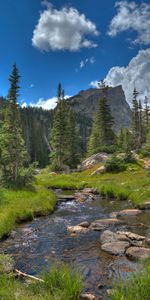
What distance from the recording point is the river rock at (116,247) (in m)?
11.4

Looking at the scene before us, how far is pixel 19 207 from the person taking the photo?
712 inches

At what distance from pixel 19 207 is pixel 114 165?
25012mm

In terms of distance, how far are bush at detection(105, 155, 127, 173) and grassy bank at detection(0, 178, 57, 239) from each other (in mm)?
19210

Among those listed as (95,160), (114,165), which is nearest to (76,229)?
(114,165)

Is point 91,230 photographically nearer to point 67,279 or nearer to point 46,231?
point 46,231

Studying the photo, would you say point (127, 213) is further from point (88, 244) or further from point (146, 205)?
point (88, 244)

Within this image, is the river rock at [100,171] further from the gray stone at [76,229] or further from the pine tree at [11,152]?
the gray stone at [76,229]

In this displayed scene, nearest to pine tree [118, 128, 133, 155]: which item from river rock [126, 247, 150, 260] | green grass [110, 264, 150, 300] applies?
river rock [126, 247, 150, 260]

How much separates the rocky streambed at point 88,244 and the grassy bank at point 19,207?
61 cm

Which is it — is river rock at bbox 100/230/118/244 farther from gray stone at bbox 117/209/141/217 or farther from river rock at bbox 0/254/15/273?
gray stone at bbox 117/209/141/217

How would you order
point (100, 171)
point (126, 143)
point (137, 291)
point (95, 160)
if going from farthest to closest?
point (95, 160), point (126, 143), point (100, 171), point (137, 291)

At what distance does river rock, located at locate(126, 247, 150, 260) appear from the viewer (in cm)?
1048

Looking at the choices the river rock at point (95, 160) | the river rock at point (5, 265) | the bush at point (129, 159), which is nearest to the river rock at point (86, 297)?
the river rock at point (5, 265)

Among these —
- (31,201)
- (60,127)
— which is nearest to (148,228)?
(31,201)
